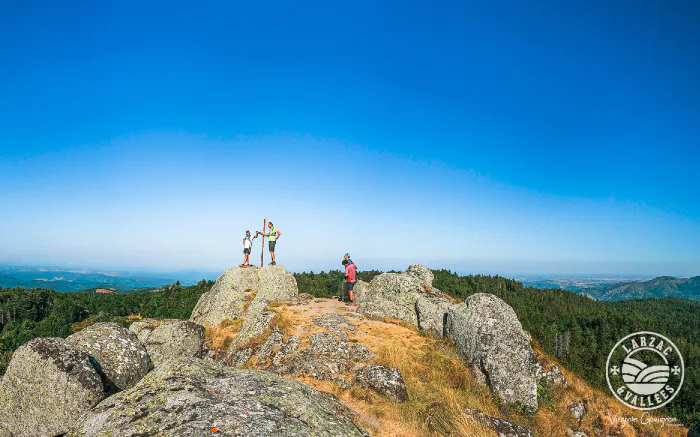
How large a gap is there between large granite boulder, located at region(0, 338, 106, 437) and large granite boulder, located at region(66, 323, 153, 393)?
112cm

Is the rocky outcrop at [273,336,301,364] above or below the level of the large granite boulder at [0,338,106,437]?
below

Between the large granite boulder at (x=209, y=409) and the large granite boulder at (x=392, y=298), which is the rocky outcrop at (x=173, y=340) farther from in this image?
the large granite boulder at (x=209, y=409)

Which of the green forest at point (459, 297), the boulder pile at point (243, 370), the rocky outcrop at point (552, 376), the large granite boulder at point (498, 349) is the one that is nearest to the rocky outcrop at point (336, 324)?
the boulder pile at point (243, 370)

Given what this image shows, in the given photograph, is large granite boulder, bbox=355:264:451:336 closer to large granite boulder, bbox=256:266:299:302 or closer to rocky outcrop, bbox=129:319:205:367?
large granite boulder, bbox=256:266:299:302

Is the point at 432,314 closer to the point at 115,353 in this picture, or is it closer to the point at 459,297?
the point at 115,353

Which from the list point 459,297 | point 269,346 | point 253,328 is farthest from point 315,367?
point 459,297

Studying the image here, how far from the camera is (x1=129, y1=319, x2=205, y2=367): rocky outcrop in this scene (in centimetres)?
1616

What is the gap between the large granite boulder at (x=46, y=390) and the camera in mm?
7125

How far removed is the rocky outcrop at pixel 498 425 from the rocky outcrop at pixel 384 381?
2300 mm

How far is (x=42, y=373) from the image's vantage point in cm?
732

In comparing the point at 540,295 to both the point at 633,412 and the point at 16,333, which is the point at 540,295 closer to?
the point at 633,412

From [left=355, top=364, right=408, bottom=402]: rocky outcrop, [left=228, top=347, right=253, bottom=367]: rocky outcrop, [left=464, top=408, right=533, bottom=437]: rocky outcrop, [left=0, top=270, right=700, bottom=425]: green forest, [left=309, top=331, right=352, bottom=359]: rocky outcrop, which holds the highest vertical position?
[left=309, top=331, right=352, bottom=359]: rocky outcrop

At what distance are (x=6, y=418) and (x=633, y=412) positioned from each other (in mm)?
28554

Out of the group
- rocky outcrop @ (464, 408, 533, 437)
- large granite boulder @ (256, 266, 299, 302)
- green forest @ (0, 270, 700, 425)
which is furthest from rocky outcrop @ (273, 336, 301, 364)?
green forest @ (0, 270, 700, 425)
